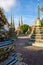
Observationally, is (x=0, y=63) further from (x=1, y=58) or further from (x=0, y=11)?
(x=0, y=11)

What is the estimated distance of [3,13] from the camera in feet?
9.76

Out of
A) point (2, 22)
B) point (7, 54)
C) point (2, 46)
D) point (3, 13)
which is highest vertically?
point (3, 13)

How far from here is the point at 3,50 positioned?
2914 mm

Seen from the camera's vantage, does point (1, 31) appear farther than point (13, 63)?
No

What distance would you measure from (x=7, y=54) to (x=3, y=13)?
89 centimetres

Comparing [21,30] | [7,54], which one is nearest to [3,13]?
[7,54]

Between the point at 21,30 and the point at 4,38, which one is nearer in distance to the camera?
the point at 4,38

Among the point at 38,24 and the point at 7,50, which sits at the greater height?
the point at 38,24

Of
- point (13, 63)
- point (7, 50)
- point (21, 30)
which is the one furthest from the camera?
point (21, 30)

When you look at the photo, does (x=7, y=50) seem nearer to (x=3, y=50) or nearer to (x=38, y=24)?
(x=3, y=50)

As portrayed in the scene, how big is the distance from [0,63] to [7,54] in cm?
29

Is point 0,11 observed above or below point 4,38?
above

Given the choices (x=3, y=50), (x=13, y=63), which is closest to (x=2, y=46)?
(x=3, y=50)

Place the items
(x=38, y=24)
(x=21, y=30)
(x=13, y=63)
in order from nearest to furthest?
(x=13, y=63)
(x=38, y=24)
(x=21, y=30)
